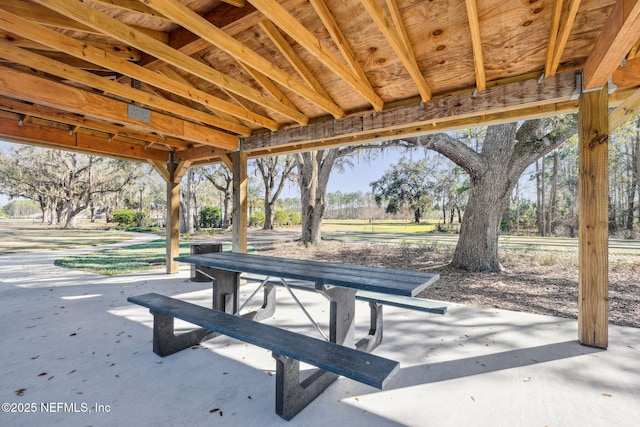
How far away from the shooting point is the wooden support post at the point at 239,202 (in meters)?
4.81

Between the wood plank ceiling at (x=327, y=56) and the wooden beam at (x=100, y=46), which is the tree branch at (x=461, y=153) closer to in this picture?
the wood plank ceiling at (x=327, y=56)

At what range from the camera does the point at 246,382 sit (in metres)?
2.06

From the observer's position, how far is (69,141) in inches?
177

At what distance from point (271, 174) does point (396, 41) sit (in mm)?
17110

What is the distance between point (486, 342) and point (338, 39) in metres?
3.02

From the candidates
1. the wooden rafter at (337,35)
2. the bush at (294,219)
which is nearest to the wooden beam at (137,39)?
the wooden rafter at (337,35)

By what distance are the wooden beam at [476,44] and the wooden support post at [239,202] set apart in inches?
141

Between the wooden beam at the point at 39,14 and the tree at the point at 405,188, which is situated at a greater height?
the tree at the point at 405,188

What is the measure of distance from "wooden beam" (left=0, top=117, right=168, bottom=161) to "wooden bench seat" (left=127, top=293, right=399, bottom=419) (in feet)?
12.3

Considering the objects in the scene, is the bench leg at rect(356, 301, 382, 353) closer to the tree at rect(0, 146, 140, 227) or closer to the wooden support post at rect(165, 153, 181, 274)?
the wooden support post at rect(165, 153, 181, 274)

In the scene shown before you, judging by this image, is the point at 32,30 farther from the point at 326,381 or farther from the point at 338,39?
the point at 326,381

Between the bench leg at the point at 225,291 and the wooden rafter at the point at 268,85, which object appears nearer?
the bench leg at the point at 225,291

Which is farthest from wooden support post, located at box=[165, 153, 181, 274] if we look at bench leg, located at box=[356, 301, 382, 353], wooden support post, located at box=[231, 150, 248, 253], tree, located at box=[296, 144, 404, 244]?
tree, located at box=[296, 144, 404, 244]

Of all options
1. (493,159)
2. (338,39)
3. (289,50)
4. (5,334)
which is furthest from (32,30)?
(493,159)
